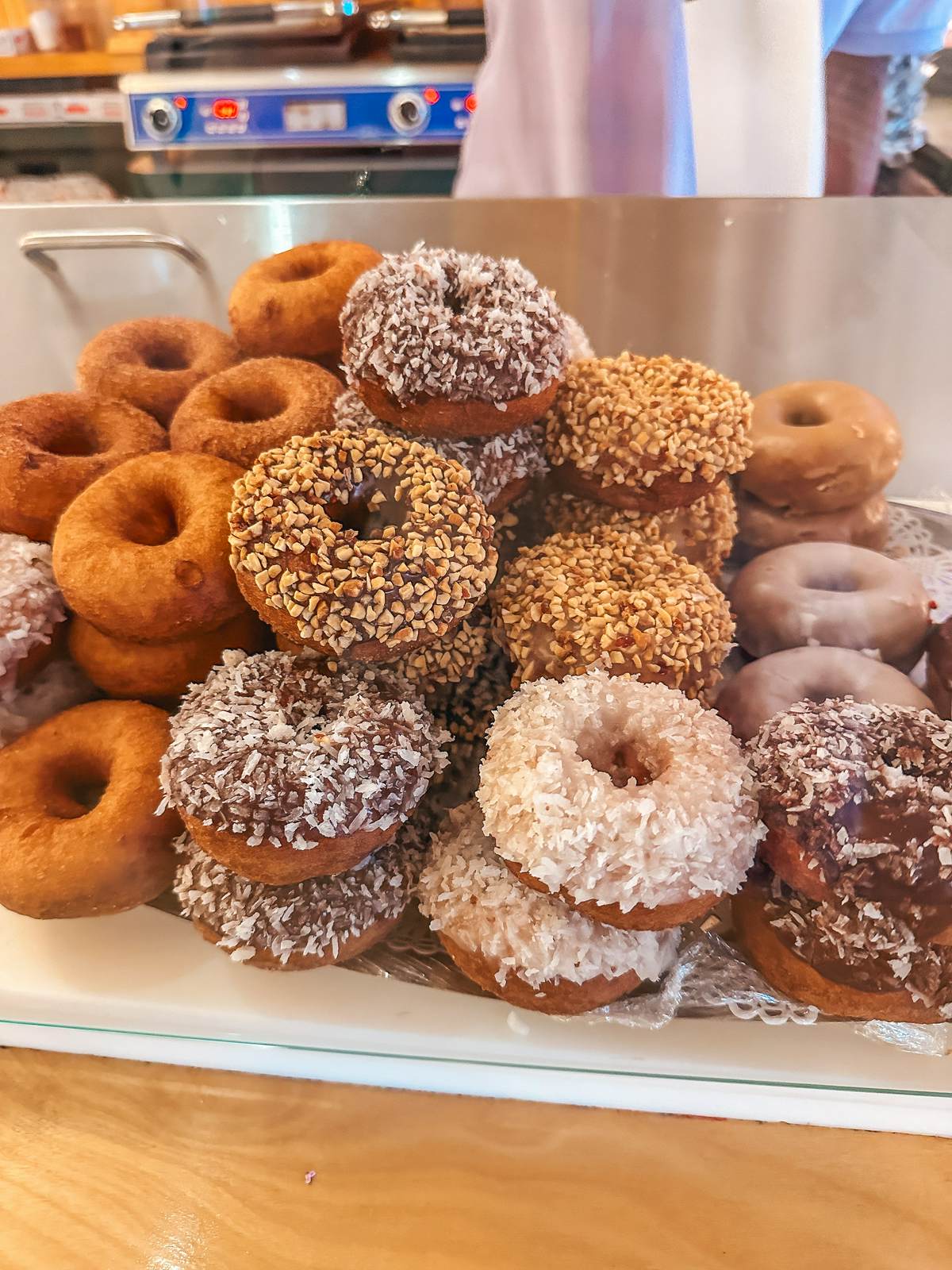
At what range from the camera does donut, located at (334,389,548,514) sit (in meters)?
0.95

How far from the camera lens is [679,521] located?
112 cm

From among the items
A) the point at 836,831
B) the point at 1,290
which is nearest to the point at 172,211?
the point at 1,290

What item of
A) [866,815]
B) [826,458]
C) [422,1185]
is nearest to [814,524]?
[826,458]

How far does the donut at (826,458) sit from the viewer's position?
1.25 meters

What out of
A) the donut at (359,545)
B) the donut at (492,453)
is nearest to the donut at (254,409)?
the donut at (492,453)

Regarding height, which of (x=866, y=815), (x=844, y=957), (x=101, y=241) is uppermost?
(x=101, y=241)

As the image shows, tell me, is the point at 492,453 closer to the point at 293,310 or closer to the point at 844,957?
the point at 293,310

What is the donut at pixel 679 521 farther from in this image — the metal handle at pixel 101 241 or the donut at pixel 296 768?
the metal handle at pixel 101 241

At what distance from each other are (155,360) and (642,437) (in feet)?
2.52

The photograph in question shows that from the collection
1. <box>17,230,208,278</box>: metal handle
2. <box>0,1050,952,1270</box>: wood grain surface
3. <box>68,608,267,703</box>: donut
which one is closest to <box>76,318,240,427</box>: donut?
<box>17,230,208,278</box>: metal handle

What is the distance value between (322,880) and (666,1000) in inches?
14.3

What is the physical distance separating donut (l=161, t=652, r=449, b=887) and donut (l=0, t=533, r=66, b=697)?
23 centimetres

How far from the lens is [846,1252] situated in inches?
30.5

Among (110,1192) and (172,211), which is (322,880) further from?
(172,211)
